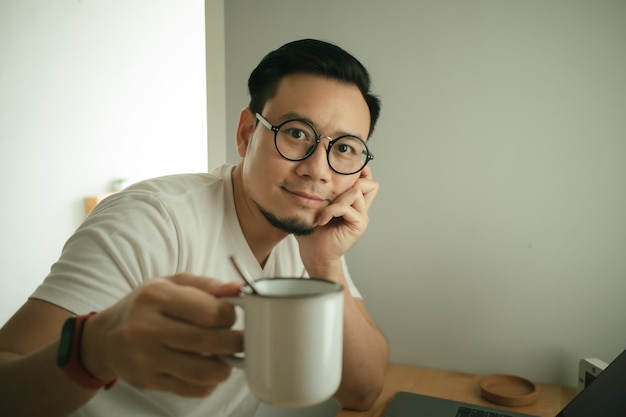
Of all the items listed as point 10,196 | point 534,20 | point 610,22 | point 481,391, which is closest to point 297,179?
point 481,391

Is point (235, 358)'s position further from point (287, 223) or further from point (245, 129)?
point (245, 129)

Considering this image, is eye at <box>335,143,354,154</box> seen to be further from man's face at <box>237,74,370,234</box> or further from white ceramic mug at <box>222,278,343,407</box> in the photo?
white ceramic mug at <box>222,278,343,407</box>

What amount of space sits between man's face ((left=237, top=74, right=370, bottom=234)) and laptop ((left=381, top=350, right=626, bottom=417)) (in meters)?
0.50

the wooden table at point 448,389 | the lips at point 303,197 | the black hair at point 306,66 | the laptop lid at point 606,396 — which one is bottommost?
the wooden table at point 448,389

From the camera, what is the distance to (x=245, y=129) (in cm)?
131

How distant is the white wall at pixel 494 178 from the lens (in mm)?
1343

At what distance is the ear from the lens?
1289mm

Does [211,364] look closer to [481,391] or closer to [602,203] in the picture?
[481,391]

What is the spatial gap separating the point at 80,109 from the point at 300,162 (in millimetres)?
3146

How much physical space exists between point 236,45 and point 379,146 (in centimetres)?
68

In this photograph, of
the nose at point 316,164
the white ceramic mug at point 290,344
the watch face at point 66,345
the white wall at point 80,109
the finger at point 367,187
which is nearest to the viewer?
the white ceramic mug at point 290,344

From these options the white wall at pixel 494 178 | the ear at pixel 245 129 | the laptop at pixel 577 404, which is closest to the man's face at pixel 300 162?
the ear at pixel 245 129

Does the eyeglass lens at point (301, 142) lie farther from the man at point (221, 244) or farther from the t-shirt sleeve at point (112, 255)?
the t-shirt sleeve at point (112, 255)

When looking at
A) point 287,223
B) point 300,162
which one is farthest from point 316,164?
point 287,223
